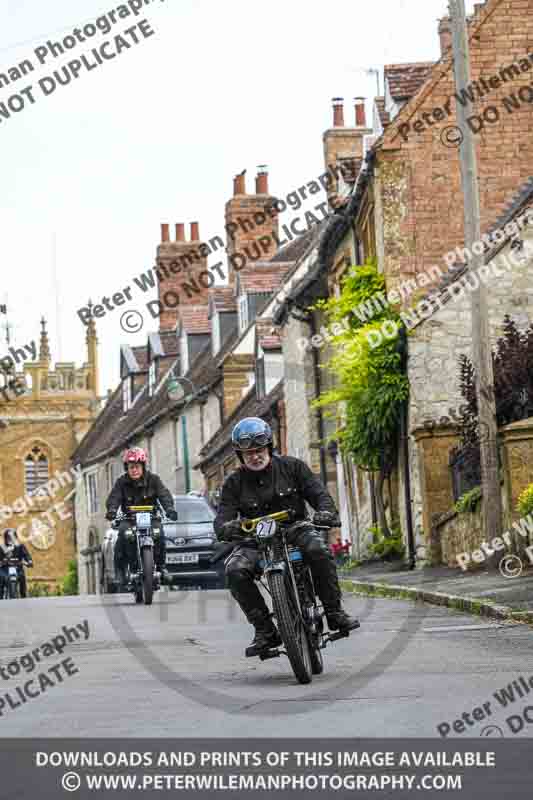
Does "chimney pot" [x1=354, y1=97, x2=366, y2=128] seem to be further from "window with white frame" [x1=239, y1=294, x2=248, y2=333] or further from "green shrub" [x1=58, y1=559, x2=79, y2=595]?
"green shrub" [x1=58, y1=559, x2=79, y2=595]

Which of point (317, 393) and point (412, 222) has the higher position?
point (412, 222)

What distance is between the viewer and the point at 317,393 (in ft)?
128

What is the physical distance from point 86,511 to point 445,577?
63589mm

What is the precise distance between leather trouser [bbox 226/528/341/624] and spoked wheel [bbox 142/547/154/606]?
9.07 meters

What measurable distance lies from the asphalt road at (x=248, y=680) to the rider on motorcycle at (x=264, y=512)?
425mm

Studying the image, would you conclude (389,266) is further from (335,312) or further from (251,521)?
(251,521)

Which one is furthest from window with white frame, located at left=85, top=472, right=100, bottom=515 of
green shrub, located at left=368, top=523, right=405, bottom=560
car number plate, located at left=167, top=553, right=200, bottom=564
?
car number plate, located at left=167, top=553, right=200, bottom=564

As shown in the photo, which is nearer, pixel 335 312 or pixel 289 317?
pixel 335 312

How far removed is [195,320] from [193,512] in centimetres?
3201

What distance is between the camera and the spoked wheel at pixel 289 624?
993 centimetres

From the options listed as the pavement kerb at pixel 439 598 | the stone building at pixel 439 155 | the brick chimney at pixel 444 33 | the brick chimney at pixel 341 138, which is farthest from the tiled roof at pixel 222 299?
the pavement kerb at pixel 439 598

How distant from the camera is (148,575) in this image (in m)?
20.0
